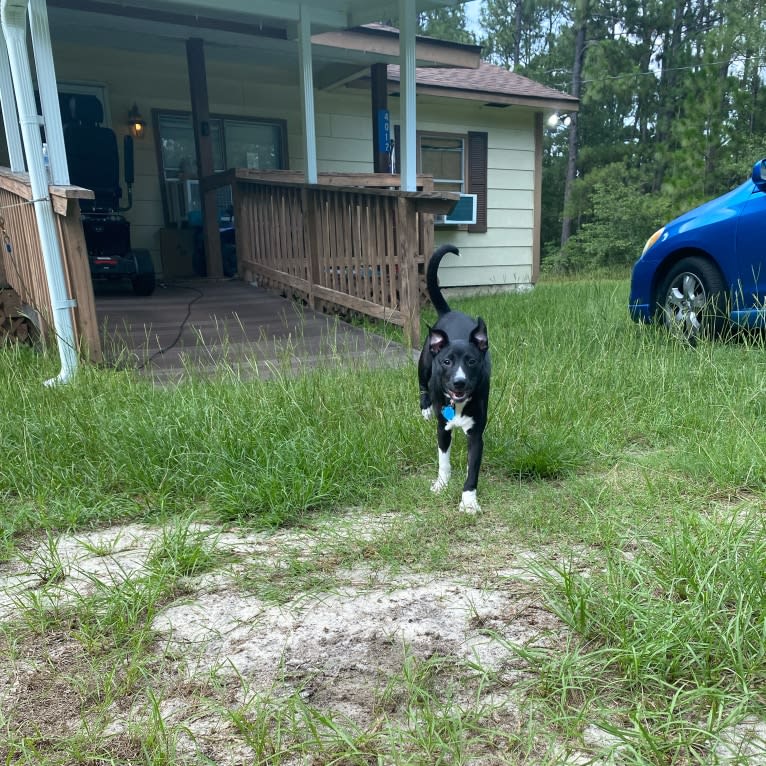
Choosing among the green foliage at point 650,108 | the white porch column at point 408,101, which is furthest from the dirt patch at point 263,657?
the green foliage at point 650,108

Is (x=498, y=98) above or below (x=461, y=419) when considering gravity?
above

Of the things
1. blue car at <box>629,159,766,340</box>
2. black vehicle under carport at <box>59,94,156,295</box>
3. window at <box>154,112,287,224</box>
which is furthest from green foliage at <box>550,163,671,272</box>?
black vehicle under carport at <box>59,94,156,295</box>

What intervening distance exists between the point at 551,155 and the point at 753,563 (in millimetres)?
27751

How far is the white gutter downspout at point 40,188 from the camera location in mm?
4352

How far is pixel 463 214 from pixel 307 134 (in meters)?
4.76

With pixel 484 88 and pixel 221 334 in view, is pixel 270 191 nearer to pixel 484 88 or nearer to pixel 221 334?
pixel 221 334

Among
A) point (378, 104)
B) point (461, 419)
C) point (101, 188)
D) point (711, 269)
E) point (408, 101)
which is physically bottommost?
point (461, 419)

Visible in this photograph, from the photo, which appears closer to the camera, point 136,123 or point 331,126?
point 136,123

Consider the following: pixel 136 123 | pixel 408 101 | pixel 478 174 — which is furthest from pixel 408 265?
pixel 478 174

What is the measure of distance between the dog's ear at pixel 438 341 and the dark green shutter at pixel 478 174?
362 inches

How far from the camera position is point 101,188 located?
796 cm

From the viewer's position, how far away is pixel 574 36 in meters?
26.0

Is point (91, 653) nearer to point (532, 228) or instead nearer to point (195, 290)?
point (195, 290)

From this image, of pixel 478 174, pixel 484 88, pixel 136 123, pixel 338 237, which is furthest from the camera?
pixel 478 174
